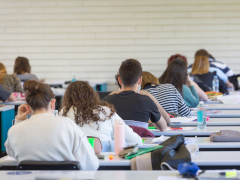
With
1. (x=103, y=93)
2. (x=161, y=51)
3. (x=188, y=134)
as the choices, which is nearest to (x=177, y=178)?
(x=188, y=134)

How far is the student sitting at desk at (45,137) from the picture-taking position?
6.39 feet

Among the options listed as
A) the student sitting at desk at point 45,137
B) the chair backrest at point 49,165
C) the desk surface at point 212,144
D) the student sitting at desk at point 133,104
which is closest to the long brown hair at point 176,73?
the student sitting at desk at point 133,104

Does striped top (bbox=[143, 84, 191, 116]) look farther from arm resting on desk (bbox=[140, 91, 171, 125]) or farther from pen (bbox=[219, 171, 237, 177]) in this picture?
pen (bbox=[219, 171, 237, 177])

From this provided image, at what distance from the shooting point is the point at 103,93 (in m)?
4.76

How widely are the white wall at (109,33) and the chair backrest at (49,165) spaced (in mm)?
7104

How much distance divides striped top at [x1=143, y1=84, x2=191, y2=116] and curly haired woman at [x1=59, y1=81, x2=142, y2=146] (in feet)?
4.84

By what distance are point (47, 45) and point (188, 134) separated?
21.4ft

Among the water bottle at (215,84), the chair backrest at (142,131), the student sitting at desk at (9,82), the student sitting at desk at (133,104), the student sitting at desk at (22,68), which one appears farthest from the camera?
the student sitting at desk at (22,68)

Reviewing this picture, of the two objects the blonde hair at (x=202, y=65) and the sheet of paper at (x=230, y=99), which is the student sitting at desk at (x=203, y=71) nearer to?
the blonde hair at (x=202, y=65)

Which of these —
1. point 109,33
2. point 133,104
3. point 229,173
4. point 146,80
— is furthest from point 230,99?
point 109,33

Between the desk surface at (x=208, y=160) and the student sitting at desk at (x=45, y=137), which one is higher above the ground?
the student sitting at desk at (x=45, y=137)

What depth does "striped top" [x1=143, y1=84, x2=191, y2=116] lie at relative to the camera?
3953 mm

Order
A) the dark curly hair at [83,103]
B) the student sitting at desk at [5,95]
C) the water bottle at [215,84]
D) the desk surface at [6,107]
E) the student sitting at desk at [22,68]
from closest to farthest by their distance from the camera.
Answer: the dark curly hair at [83,103]
the desk surface at [6,107]
the student sitting at desk at [5,95]
the water bottle at [215,84]
the student sitting at desk at [22,68]

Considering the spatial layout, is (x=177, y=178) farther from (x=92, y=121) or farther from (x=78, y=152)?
(x=92, y=121)
